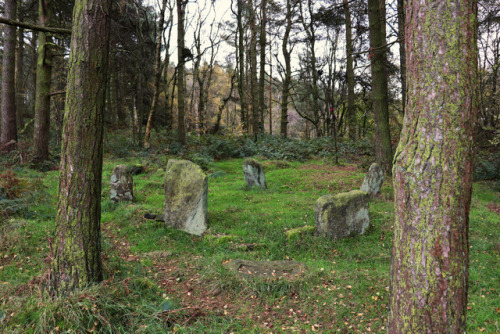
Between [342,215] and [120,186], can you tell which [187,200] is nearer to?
[120,186]

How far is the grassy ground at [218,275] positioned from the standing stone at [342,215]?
0.79ft

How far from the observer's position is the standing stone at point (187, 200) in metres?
6.87

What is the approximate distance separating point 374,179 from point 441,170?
22.5 feet

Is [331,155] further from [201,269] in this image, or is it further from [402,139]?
[402,139]

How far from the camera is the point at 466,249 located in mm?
2352

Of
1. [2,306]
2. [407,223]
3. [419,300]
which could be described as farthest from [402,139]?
[2,306]

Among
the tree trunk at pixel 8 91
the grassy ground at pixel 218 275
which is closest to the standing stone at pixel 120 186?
the grassy ground at pixel 218 275

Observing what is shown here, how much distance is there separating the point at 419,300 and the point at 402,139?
4.10 feet

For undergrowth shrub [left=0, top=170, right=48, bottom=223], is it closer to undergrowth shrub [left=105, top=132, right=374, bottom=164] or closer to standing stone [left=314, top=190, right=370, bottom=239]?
standing stone [left=314, top=190, right=370, bottom=239]

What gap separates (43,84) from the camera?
36.2 ft

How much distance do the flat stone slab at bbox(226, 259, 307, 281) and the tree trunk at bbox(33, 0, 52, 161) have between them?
10064 millimetres

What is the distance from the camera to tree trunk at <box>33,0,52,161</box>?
424 inches

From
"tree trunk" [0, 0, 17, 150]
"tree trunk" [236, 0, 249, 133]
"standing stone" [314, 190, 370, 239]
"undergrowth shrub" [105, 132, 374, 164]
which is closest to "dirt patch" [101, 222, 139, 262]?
"standing stone" [314, 190, 370, 239]

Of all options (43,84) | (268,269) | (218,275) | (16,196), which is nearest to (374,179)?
(268,269)
